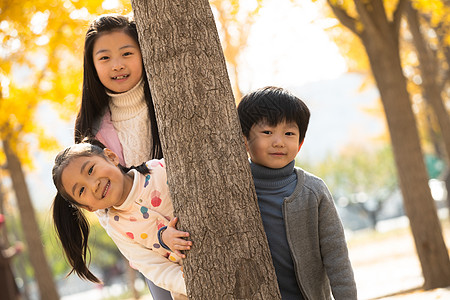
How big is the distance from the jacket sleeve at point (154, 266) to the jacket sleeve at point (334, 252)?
592 mm

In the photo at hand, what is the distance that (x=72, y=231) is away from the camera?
116 inches

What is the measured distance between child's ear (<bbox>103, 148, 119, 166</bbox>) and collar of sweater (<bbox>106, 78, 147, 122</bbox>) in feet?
1.03

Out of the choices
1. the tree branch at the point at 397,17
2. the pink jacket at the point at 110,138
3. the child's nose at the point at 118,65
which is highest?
the tree branch at the point at 397,17

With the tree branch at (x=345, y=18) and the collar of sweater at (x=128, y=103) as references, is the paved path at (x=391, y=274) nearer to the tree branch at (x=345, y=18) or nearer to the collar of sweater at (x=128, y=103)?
the tree branch at (x=345, y=18)

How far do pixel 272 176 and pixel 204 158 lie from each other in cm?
37

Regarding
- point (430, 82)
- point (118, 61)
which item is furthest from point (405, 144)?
point (430, 82)

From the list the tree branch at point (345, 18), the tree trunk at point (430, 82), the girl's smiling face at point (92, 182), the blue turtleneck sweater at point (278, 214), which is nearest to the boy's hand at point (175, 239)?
the girl's smiling face at point (92, 182)

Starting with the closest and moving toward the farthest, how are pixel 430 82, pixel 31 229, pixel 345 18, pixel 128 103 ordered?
pixel 128 103 < pixel 345 18 < pixel 31 229 < pixel 430 82

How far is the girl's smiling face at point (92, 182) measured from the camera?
2.55m

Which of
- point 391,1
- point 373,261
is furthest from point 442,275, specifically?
point 373,261

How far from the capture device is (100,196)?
8.41 ft

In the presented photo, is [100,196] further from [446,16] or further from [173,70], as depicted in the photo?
[446,16]

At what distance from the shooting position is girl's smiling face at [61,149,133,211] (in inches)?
101

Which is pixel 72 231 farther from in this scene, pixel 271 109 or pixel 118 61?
pixel 271 109
